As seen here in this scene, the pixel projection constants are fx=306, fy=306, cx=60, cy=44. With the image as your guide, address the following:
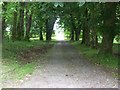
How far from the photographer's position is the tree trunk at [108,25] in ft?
70.5

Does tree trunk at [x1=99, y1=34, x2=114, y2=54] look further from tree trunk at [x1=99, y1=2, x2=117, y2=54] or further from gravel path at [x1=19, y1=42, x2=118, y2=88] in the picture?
gravel path at [x1=19, y1=42, x2=118, y2=88]

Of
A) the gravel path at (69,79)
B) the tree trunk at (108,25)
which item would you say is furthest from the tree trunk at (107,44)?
the gravel path at (69,79)

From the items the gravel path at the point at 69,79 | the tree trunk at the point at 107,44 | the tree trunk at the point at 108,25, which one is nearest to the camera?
the gravel path at the point at 69,79

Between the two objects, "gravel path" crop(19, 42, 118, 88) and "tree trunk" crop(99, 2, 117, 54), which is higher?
"tree trunk" crop(99, 2, 117, 54)

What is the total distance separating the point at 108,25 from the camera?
2166cm

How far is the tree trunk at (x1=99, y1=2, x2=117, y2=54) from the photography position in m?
21.5

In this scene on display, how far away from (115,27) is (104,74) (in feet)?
28.6

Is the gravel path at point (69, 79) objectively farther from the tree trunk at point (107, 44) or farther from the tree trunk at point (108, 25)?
the tree trunk at point (108, 25)

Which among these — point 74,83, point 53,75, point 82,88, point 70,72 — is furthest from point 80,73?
point 82,88

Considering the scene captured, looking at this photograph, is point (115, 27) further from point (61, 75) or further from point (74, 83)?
point (74, 83)

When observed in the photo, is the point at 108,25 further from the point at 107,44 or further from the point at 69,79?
the point at 69,79

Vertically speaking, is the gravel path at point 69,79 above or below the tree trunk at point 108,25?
below

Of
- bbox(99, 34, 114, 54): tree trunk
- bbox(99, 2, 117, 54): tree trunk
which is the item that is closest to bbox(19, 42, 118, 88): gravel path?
bbox(99, 34, 114, 54): tree trunk

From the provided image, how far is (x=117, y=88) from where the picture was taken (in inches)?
433
